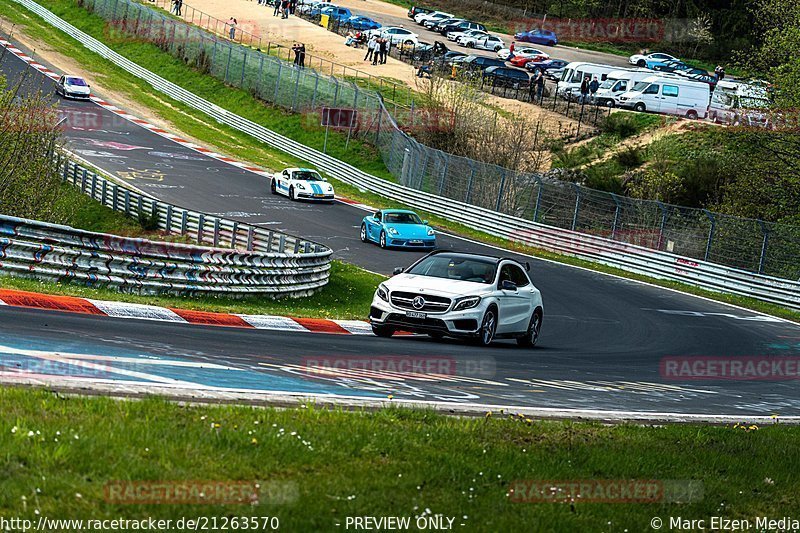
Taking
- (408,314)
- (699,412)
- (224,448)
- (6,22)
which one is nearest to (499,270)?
(408,314)

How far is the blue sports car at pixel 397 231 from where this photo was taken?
34094 millimetres

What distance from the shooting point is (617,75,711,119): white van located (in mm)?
59469

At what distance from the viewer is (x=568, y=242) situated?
123ft

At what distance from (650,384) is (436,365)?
134 inches

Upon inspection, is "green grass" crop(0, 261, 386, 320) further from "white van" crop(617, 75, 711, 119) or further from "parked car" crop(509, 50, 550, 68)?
"parked car" crop(509, 50, 550, 68)

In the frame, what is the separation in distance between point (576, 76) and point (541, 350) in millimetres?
49736

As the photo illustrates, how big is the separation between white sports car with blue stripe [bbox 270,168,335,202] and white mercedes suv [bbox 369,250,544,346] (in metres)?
24.7

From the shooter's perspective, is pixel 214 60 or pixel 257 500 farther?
pixel 214 60

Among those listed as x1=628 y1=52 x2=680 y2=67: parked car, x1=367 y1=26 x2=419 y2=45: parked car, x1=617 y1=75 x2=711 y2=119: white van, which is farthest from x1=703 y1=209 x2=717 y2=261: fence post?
x1=367 y1=26 x2=419 y2=45: parked car

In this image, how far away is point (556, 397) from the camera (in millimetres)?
12336

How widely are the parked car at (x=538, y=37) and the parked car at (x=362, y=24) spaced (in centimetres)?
1233

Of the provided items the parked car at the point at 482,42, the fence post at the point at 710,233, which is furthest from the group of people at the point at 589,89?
the fence post at the point at 710,233

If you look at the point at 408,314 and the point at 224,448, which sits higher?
the point at 224,448

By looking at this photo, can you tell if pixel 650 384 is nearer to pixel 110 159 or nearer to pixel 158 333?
pixel 158 333
